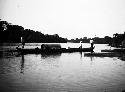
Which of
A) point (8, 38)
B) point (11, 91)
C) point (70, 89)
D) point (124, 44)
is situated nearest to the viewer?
point (11, 91)

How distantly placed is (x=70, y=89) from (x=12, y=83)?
6.04 m

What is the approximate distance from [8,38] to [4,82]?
143 m

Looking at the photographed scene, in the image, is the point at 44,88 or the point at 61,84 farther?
the point at 61,84

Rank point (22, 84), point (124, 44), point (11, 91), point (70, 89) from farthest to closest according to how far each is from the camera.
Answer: point (124, 44)
point (22, 84)
point (70, 89)
point (11, 91)

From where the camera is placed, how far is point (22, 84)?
18625 mm

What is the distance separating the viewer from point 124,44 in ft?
331

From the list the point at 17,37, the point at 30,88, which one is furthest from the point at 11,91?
the point at 17,37

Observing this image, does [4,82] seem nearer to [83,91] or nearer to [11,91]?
[11,91]

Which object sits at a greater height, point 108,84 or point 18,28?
point 18,28

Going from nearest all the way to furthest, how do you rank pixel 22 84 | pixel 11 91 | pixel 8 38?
pixel 11 91, pixel 22 84, pixel 8 38

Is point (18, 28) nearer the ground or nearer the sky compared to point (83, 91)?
nearer the sky

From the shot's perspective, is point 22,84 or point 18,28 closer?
point 22,84

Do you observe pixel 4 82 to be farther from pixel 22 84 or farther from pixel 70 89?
pixel 70 89

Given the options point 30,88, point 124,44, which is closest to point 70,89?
point 30,88
